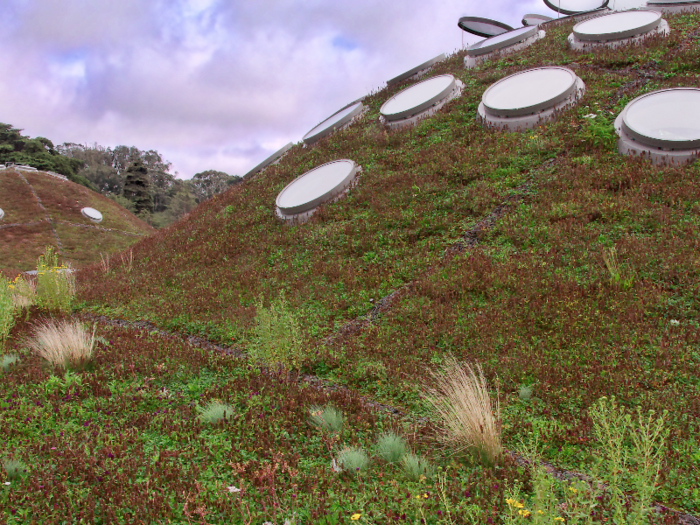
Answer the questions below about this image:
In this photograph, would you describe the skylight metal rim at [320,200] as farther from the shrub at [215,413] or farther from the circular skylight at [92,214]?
the circular skylight at [92,214]

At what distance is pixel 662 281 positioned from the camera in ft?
25.8

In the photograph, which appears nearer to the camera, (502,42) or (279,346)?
(279,346)

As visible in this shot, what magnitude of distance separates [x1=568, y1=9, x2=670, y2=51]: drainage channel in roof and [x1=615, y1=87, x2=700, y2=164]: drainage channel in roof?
7.65 metres

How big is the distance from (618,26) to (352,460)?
73.5 feet

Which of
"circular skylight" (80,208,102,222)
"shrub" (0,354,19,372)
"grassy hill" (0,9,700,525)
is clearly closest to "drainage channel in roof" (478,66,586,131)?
"grassy hill" (0,9,700,525)

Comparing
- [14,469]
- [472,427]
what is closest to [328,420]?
[472,427]

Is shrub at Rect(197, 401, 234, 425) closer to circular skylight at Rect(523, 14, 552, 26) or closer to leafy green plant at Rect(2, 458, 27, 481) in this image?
leafy green plant at Rect(2, 458, 27, 481)

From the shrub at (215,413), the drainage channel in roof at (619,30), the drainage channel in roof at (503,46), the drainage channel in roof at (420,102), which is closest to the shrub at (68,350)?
the shrub at (215,413)

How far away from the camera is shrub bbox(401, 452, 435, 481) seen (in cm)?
430

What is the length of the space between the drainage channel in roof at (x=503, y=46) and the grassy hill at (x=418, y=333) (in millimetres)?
6633

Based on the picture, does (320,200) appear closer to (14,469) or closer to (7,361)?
(7,361)

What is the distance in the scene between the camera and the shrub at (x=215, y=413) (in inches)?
215

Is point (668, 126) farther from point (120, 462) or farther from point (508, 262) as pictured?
point (120, 462)

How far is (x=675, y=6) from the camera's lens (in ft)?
76.5
